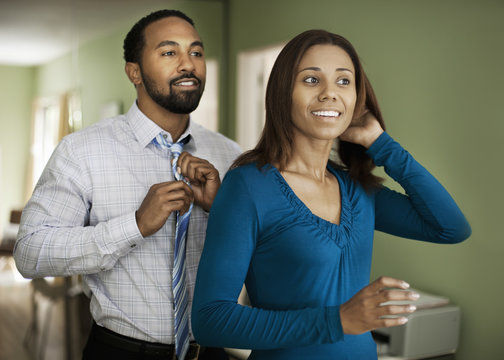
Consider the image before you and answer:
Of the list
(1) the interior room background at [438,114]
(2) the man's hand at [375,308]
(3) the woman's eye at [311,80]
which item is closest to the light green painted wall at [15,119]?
(1) the interior room background at [438,114]

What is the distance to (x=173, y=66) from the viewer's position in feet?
4.98

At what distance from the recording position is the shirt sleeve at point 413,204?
131cm

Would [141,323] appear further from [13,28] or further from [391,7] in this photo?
[13,28]

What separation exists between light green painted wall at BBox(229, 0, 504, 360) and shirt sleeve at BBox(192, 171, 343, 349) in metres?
1.62

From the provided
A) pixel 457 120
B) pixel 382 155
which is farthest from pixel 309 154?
pixel 457 120

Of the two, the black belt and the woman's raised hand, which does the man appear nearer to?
the black belt

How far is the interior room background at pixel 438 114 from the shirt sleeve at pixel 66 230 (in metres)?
1.60

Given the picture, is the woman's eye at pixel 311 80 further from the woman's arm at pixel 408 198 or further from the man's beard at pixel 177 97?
the man's beard at pixel 177 97

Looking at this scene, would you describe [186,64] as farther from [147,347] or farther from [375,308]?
[375,308]

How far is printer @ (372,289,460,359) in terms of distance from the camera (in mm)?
2289

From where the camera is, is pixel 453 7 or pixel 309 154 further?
pixel 453 7

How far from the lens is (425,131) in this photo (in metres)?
2.64

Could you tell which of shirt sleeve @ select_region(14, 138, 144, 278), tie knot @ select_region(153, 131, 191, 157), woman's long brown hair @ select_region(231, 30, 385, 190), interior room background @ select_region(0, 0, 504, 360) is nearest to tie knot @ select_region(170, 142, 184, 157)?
tie knot @ select_region(153, 131, 191, 157)

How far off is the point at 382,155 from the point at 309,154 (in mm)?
224
